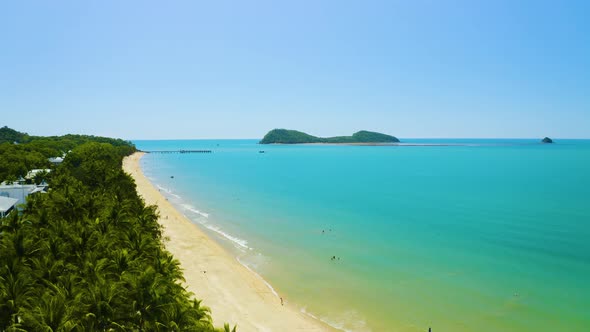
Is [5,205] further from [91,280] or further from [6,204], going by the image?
[91,280]

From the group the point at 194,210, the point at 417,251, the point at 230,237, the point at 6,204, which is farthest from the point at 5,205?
the point at 417,251

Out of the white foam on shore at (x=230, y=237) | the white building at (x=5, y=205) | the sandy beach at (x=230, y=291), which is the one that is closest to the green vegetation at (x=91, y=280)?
the sandy beach at (x=230, y=291)

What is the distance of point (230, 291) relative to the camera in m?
33.2

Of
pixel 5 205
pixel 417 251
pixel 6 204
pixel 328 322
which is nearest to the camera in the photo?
pixel 328 322

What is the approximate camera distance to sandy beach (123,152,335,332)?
91.2 feet

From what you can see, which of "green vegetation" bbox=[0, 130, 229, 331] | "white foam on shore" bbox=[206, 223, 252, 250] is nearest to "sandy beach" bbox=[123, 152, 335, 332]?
"white foam on shore" bbox=[206, 223, 252, 250]

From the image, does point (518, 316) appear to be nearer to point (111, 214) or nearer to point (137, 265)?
point (137, 265)

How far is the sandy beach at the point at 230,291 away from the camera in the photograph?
27.8 meters

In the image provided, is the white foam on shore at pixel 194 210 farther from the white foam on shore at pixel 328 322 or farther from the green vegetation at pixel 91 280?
the white foam on shore at pixel 328 322

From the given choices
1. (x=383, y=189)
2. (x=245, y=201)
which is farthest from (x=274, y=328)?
(x=383, y=189)

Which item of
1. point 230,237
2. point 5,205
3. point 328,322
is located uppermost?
point 5,205

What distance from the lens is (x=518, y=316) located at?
2942 centimetres

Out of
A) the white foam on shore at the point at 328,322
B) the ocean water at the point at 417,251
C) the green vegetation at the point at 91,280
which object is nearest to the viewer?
the green vegetation at the point at 91,280

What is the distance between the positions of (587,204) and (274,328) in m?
78.1
